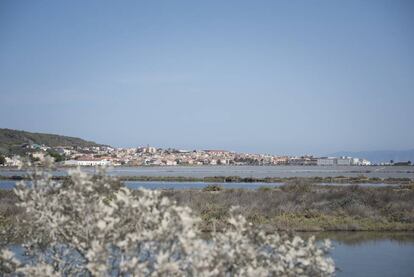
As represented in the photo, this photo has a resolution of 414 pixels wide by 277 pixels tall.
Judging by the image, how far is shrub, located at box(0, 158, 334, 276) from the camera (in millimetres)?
6801

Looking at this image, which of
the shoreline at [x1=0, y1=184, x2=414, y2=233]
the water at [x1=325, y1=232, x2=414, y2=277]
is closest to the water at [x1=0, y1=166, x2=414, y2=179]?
the shoreline at [x1=0, y1=184, x2=414, y2=233]

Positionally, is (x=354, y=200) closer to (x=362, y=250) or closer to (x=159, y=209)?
(x=362, y=250)

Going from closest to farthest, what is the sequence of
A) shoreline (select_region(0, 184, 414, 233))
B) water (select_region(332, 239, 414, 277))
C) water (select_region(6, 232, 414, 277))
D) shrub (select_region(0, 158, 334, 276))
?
A: shrub (select_region(0, 158, 334, 276)), water (select_region(332, 239, 414, 277)), water (select_region(6, 232, 414, 277)), shoreline (select_region(0, 184, 414, 233))

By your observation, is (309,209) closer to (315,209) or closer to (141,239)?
(315,209)

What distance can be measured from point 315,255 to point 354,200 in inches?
1026

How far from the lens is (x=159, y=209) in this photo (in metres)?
7.43

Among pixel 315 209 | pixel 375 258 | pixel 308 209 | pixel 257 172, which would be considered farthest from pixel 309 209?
pixel 257 172

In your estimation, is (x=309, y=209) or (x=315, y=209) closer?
(x=315, y=209)

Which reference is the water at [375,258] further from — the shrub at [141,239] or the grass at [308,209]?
the shrub at [141,239]

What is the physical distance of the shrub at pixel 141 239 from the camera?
6.80 meters

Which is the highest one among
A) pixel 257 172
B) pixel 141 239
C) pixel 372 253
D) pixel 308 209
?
pixel 141 239

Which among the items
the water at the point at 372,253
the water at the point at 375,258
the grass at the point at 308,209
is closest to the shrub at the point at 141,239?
the water at the point at 372,253

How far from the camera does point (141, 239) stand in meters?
6.92

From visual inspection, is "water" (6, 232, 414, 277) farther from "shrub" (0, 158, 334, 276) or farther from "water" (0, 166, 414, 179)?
"water" (0, 166, 414, 179)
